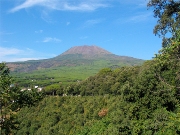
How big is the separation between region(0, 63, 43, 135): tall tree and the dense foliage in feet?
15.7

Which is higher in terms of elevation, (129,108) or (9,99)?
(9,99)

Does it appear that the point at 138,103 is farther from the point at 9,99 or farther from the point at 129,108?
the point at 9,99

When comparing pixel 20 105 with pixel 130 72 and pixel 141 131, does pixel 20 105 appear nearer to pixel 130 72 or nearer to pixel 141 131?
pixel 141 131

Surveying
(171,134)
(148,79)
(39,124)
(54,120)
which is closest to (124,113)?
(148,79)

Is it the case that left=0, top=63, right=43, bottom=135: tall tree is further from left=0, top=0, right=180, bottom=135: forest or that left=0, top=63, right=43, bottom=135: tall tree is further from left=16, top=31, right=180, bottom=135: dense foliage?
left=16, top=31, right=180, bottom=135: dense foliage

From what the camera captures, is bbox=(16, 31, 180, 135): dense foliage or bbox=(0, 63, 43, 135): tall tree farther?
bbox=(16, 31, 180, 135): dense foliage

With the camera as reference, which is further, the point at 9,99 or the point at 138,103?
the point at 138,103

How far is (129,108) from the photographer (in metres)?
16.6

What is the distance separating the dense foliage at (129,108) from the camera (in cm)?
947

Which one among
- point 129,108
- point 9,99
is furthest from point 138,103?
point 9,99

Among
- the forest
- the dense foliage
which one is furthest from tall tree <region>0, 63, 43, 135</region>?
the dense foliage

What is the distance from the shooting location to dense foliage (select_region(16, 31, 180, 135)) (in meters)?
9.47

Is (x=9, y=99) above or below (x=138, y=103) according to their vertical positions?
above

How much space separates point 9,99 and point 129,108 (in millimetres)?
10846
